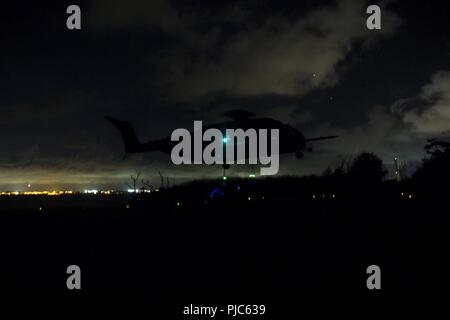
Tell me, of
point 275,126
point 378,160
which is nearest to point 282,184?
point 275,126

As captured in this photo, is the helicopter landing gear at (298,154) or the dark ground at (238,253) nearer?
the dark ground at (238,253)

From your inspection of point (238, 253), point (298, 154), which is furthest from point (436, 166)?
point (238, 253)

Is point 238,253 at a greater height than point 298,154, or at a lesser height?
lesser

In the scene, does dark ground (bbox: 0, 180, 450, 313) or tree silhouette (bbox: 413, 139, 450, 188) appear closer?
dark ground (bbox: 0, 180, 450, 313)

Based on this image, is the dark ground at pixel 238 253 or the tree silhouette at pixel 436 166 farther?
the tree silhouette at pixel 436 166

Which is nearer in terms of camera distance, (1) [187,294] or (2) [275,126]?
(1) [187,294]

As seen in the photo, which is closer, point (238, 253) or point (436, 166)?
point (238, 253)

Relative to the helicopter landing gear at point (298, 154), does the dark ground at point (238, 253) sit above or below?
below

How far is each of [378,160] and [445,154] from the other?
50.9 metres

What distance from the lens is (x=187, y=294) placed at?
27.2 feet

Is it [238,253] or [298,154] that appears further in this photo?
[298,154]

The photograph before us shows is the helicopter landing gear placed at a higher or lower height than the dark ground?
higher

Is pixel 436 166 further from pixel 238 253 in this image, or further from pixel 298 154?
pixel 238 253
